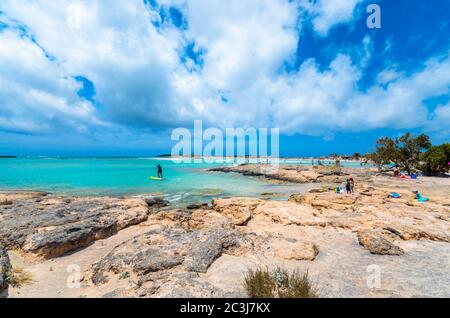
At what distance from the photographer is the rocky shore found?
16.7 ft

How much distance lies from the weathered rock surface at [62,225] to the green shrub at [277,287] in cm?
717

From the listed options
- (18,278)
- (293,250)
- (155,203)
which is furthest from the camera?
(155,203)

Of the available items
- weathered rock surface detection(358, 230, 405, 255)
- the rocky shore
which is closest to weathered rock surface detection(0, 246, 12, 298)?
the rocky shore

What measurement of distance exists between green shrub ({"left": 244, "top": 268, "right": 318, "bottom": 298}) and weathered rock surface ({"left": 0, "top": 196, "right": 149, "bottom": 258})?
717cm

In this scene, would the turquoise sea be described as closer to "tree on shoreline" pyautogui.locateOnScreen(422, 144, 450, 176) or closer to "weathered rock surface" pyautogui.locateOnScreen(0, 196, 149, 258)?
"weathered rock surface" pyautogui.locateOnScreen(0, 196, 149, 258)

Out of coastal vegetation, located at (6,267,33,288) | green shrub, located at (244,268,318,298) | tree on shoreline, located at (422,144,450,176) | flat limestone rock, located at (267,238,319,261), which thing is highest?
tree on shoreline, located at (422,144,450,176)

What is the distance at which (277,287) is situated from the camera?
4.50 metres

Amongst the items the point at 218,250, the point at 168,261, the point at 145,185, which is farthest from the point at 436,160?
the point at 168,261

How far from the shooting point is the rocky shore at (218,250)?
5086 millimetres

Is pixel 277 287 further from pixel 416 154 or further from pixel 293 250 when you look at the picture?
pixel 416 154

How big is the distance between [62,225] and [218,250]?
733 centimetres

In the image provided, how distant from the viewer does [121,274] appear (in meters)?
5.74

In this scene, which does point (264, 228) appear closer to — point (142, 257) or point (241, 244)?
point (241, 244)
